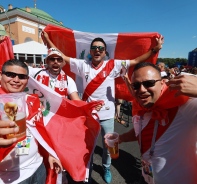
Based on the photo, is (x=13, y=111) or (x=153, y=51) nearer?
(x=13, y=111)

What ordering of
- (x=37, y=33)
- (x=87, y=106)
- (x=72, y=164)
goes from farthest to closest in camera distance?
1. (x=37, y=33)
2. (x=87, y=106)
3. (x=72, y=164)

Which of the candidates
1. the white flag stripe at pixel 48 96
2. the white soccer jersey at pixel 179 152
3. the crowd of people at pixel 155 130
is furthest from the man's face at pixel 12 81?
the white soccer jersey at pixel 179 152

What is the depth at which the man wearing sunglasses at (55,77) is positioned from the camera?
2393mm

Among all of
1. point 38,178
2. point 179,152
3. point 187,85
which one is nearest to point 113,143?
point 179,152

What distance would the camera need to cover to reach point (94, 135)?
2.28 metres

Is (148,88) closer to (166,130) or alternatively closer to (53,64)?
(166,130)

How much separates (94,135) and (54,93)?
78cm

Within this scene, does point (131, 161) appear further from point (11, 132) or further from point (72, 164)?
point (11, 132)

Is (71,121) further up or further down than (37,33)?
further down

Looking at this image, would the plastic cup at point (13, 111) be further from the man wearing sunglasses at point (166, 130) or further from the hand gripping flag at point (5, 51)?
the hand gripping flag at point (5, 51)

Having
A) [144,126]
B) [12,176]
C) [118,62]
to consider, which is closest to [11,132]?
[12,176]

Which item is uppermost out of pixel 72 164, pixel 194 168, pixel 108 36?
pixel 108 36

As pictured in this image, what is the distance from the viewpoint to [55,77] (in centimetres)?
245

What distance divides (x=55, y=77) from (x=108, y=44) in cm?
140
